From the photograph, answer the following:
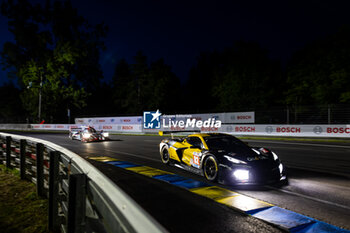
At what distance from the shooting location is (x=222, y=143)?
8.16 meters

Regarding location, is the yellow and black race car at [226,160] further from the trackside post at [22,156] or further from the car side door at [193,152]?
the trackside post at [22,156]

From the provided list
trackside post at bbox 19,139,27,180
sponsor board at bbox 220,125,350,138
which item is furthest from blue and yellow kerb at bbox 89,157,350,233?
sponsor board at bbox 220,125,350,138

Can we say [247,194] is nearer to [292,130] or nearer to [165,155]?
[165,155]

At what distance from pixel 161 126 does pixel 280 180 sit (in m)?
24.2

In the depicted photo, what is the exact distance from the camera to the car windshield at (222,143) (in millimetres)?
7863

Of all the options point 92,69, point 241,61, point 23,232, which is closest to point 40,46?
point 92,69

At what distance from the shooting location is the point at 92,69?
194 ft

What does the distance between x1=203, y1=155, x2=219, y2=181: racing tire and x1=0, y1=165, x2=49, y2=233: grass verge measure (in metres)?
3.88

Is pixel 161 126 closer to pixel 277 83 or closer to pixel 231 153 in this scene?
pixel 231 153

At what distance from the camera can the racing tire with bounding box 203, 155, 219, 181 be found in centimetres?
711

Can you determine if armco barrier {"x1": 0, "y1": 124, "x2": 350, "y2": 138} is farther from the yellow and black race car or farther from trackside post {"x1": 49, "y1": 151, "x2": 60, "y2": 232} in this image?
trackside post {"x1": 49, "y1": 151, "x2": 60, "y2": 232}

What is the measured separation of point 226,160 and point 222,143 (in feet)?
4.34

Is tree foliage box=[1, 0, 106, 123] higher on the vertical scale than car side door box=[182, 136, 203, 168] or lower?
higher

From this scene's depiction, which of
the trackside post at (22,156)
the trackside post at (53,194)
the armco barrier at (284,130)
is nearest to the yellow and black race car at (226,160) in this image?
the trackside post at (53,194)
